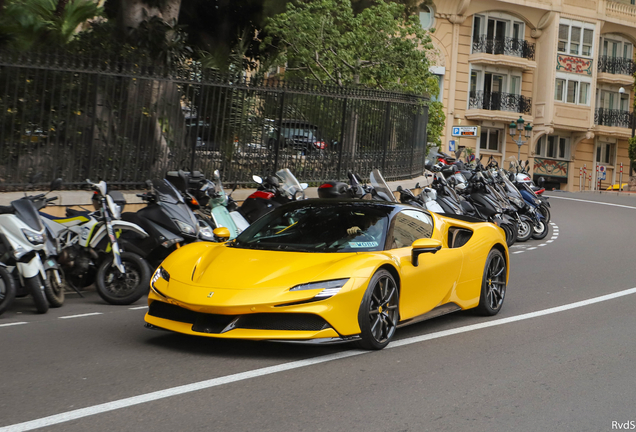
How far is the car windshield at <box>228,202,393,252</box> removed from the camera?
6961 mm

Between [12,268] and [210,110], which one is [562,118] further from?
[12,268]

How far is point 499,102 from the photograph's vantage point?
151ft

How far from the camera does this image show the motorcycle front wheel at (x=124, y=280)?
861 centimetres

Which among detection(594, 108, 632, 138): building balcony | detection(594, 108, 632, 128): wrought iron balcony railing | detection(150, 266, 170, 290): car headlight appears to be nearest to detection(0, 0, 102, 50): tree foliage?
detection(150, 266, 170, 290): car headlight

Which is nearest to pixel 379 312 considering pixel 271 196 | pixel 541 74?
pixel 271 196

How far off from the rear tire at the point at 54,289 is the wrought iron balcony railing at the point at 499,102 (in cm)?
3913

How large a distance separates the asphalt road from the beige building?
3711cm

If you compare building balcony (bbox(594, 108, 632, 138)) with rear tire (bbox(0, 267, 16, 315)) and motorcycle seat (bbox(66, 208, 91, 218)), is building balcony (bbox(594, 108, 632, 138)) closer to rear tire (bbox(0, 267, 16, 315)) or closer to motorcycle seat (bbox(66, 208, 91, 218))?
motorcycle seat (bbox(66, 208, 91, 218))

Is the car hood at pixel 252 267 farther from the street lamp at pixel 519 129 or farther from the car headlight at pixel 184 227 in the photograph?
the street lamp at pixel 519 129

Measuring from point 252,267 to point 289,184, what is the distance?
19.9ft

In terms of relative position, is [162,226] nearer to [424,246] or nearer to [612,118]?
[424,246]

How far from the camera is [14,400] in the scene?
4.88m

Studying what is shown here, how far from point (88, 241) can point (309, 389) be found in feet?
14.4

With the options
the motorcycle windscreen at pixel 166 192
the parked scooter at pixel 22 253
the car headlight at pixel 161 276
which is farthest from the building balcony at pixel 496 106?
the car headlight at pixel 161 276
